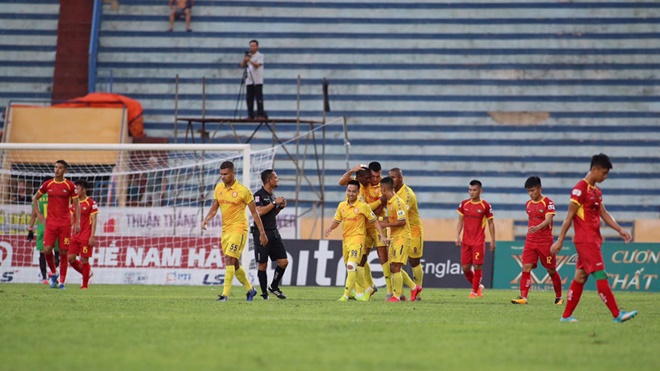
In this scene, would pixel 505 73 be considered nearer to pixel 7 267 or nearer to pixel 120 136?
pixel 120 136

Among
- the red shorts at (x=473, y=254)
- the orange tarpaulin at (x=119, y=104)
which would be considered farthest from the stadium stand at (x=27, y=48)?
the red shorts at (x=473, y=254)

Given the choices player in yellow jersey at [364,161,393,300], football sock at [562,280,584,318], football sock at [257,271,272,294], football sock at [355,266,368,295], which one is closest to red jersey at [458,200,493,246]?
player in yellow jersey at [364,161,393,300]

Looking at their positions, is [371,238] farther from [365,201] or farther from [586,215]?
[586,215]

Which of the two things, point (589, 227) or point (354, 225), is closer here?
point (589, 227)

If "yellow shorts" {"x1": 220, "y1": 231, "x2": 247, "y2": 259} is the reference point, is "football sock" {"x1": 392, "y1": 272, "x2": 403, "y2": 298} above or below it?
below

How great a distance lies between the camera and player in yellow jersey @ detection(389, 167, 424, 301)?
1723 cm

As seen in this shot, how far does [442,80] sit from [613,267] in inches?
A: 333

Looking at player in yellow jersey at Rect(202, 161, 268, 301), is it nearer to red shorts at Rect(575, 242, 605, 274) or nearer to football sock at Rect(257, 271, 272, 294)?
football sock at Rect(257, 271, 272, 294)

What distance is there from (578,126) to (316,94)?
7.47 metres

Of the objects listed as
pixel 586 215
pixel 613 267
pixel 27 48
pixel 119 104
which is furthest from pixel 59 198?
pixel 27 48

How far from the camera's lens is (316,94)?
3120cm

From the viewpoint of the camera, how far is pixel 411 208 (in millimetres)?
17562

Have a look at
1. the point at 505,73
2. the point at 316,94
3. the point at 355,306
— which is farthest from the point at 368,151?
the point at 355,306

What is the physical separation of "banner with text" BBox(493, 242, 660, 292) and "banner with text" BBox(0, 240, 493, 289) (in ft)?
2.04
